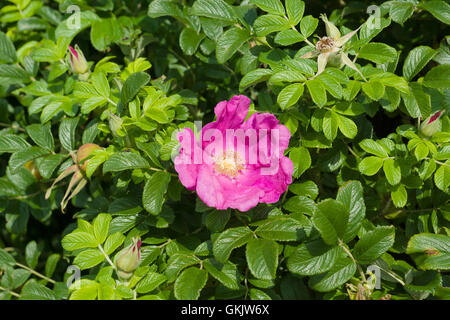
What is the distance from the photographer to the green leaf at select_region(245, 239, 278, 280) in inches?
60.0

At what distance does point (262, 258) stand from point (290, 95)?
1.79 feet

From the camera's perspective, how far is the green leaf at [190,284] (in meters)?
1.57

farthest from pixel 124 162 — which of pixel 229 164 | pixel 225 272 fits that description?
pixel 225 272

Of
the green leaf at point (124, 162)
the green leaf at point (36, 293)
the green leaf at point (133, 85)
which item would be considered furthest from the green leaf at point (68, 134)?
the green leaf at point (36, 293)

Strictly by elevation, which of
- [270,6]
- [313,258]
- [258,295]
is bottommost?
[258,295]

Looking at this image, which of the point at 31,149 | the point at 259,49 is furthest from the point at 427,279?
the point at 31,149

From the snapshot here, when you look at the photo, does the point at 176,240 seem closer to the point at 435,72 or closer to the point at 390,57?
the point at 390,57

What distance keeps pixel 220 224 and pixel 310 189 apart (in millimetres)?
380

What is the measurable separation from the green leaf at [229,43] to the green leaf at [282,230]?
0.66 m

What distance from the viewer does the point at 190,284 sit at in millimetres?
1602

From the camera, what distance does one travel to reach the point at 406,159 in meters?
1.81

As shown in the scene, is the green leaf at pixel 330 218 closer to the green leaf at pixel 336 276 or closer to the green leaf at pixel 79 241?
the green leaf at pixel 336 276

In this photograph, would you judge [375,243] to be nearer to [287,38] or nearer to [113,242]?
[287,38]

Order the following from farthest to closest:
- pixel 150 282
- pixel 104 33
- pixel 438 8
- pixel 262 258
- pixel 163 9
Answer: pixel 104 33, pixel 163 9, pixel 438 8, pixel 150 282, pixel 262 258
